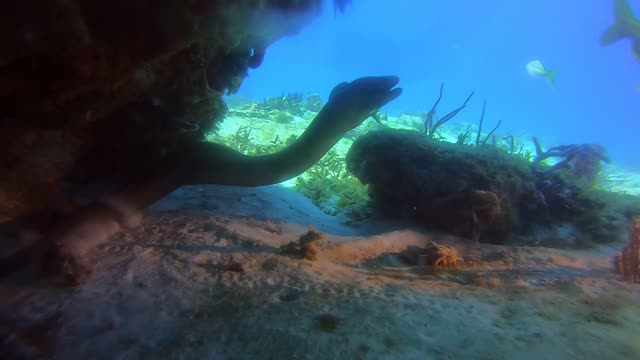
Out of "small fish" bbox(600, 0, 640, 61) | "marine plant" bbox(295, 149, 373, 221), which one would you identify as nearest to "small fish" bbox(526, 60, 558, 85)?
"small fish" bbox(600, 0, 640, 61)

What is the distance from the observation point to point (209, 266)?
312cm

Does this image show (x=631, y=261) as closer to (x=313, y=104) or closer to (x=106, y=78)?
(x=106, y=78)

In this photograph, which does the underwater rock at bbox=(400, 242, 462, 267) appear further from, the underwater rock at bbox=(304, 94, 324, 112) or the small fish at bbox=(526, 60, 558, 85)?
the small fish at bbox=(526, 60, 558, 85)

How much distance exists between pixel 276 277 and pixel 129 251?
4.58 feet

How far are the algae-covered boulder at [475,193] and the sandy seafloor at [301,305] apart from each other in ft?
2.37

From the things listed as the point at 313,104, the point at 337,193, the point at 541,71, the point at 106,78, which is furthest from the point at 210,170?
the point at 541,71

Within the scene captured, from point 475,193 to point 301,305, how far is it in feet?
9.71

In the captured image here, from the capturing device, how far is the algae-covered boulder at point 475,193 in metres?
4.60

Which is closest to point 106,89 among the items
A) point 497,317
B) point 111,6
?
point 111,6

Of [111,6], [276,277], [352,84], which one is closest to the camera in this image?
[111,6]

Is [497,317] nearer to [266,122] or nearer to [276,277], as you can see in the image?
[276,277]

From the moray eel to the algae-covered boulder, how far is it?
2.64 feet

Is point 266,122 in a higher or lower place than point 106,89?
higher

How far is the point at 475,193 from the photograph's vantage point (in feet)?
14.7
